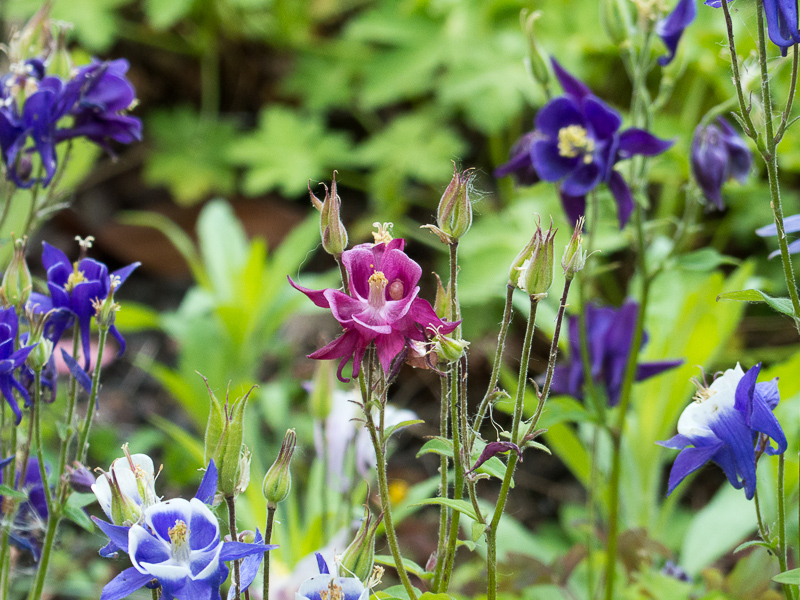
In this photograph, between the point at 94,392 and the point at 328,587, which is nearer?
the point at 328,587

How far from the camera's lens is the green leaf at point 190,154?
237cm

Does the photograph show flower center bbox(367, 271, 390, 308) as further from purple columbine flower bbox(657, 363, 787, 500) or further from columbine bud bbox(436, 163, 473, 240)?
purple columbine flower bbox(657, 363, 787, 500)

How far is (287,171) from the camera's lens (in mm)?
2184

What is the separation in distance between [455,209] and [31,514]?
21.5 inches

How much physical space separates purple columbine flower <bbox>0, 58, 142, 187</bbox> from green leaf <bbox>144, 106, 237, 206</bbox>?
1.58 m

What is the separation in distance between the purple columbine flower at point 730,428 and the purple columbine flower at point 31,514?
576 mm

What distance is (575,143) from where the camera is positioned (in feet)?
2.96

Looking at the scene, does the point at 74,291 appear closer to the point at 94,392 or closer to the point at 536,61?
the point at 94,392

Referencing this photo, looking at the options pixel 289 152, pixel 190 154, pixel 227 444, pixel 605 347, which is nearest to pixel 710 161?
pixel 605 347

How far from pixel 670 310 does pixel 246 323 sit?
935 mm

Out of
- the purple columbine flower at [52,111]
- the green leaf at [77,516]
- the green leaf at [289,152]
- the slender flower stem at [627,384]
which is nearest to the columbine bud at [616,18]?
the slender flower stem at [627,384]

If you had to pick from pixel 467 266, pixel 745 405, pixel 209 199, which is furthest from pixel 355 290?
pixel 209 199

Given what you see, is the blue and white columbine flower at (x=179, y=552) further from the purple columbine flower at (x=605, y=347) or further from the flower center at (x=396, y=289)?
the purple columbine flower at (x=605, y=347)

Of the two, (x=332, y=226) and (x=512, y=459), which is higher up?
(x=332, y=226)
